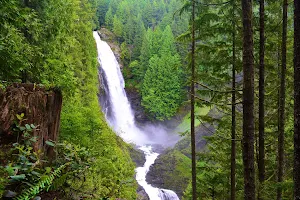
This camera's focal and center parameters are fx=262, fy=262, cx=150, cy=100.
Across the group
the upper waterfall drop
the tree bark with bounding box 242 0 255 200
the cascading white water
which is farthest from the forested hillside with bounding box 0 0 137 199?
the upper waterfall drop

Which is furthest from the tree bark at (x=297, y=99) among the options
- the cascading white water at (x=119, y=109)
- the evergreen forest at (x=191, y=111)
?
the cascading white water at (x=119, y=109)

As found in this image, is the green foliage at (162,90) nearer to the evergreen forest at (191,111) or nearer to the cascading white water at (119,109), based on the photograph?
the cascading white water at (119,109)

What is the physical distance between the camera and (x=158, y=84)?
39.5 m

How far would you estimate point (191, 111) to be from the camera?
10008 millimetres

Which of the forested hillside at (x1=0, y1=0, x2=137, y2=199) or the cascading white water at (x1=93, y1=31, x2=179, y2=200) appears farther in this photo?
the cascading white water at (x1=93, y1=31, x2=179, y2=200)

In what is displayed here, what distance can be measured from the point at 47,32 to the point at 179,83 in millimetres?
32310

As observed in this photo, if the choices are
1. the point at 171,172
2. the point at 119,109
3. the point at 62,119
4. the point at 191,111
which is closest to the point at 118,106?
the point at 119,109

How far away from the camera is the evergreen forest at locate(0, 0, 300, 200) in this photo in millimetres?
3684

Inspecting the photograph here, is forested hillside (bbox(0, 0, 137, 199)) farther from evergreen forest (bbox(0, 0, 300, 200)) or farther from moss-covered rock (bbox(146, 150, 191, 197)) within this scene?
moss-covered rock (bbox(146, 150, 191, 197))

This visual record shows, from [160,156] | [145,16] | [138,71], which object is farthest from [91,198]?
[145,16]

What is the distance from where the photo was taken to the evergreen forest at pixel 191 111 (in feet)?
12.1

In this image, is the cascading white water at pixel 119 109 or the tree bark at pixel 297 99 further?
the cascading white water at pixel 119 109

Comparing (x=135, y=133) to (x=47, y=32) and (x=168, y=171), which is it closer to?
(x=168, y=171)

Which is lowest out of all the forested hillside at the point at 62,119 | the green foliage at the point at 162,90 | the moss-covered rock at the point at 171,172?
the moss-covered rock at the point at 171,172
